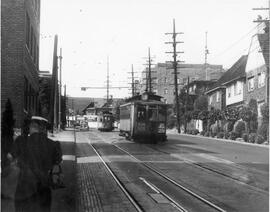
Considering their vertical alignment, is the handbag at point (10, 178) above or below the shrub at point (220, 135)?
below

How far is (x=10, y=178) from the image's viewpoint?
24.2ft

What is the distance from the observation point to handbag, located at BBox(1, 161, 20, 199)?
22.8 ft

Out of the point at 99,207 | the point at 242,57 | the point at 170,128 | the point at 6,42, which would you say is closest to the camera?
the point at 99,207

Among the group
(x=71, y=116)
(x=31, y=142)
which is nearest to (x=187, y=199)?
(x=31, y=142)

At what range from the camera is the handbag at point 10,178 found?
695 centimetres

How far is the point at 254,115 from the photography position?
46.4m

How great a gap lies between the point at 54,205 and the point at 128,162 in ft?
41.3

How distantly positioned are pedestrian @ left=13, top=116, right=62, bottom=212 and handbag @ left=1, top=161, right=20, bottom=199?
30 centimetres

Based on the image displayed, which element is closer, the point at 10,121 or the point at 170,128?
the point at 10,121

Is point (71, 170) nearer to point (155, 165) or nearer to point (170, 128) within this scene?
point (155, 165)

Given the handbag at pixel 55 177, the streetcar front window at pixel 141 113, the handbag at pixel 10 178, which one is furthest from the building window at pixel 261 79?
the handbag at pixel 55 177

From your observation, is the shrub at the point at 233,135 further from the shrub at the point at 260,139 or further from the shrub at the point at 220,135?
the shrub at the point at 260,139

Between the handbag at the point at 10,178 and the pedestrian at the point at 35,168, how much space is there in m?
0.30

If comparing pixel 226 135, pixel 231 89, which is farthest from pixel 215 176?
pixel 231 89
